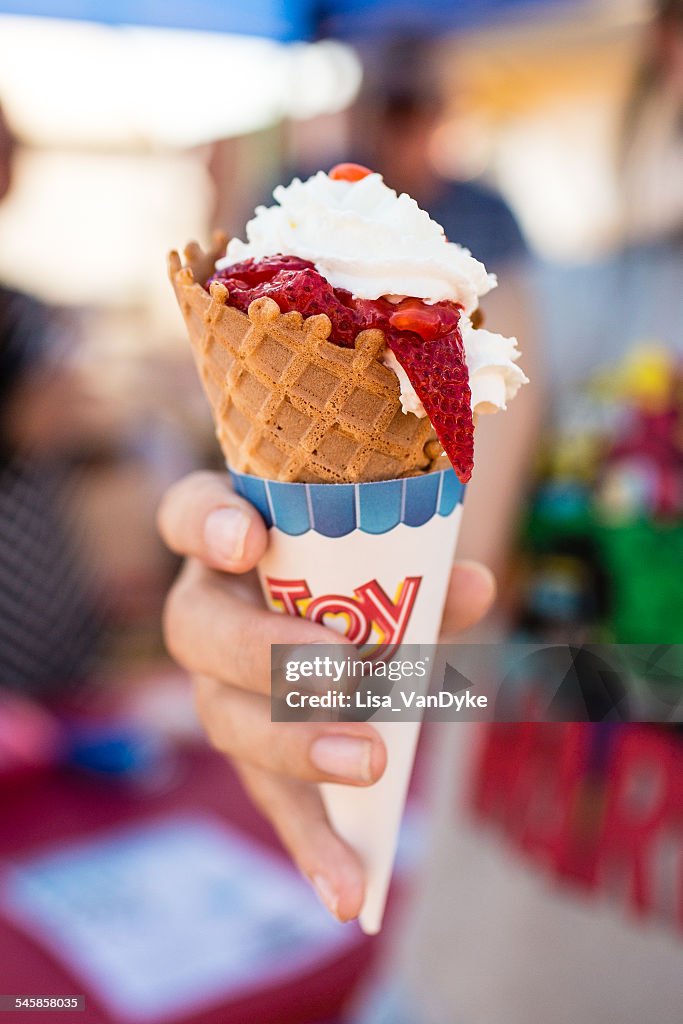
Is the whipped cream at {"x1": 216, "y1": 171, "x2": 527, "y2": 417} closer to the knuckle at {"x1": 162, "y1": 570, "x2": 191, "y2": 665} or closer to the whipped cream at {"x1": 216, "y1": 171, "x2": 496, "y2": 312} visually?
the whipped cream at {"x1": 216, "y1": 171, "x2": 496, "y2": 312}

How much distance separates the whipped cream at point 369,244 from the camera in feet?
2.53

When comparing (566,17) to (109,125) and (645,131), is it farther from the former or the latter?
(109,125)

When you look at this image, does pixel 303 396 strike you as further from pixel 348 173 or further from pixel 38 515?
Answer: pixel 38 515

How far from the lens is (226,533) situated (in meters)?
0.85

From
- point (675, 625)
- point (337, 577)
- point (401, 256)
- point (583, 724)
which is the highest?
point (401, 256)

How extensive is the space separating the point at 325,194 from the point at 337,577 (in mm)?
399

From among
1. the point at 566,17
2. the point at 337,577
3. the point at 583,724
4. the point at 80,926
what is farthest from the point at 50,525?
the point at 566,17

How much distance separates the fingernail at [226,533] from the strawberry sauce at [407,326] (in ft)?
0.69

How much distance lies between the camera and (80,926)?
155 cm

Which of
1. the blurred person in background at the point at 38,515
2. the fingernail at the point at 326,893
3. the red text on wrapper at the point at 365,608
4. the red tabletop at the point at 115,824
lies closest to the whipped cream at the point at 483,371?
the red text on wrapper at the point at 365,608

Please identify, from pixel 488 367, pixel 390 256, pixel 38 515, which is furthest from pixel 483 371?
pixel 38 515

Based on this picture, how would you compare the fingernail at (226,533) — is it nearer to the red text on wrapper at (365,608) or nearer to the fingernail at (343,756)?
the red text on wrapper at (365,608)

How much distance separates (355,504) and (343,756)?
0.84ft

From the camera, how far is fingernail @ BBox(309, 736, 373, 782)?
0.82 meters
